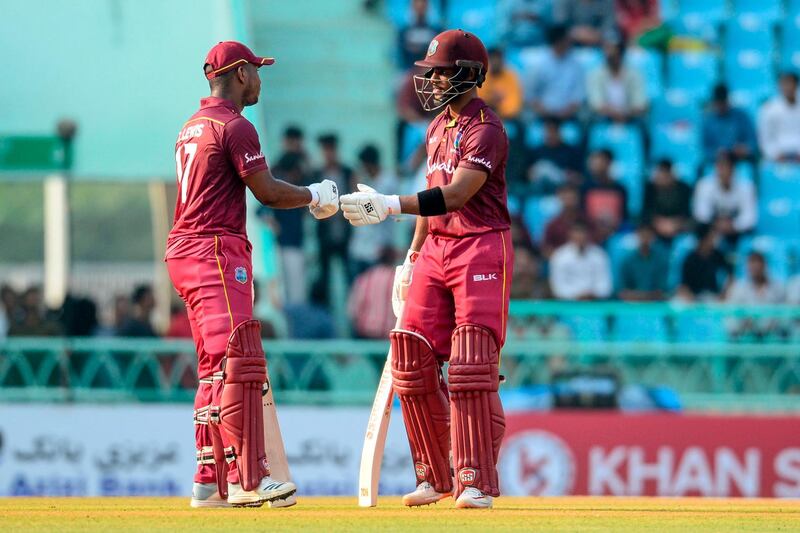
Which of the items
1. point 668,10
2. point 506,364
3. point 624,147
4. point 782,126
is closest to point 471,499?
point 506,364

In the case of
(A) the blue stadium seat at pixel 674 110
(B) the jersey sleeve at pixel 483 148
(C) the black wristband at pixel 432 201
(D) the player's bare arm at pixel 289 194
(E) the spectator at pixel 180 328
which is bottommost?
(E) the spectator at pixel 180 328

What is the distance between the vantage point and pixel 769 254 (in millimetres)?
15203

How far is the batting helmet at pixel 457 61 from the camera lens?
24.2 ft

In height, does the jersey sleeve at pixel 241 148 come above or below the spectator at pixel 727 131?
below

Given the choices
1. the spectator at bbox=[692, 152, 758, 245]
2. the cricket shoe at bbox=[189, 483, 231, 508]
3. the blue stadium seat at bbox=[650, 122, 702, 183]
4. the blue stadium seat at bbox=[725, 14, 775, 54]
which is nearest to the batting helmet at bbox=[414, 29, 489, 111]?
the cricket shoe at bbox=[189, 483, 231, 508]

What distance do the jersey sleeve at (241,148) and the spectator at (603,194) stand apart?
8.10 metres

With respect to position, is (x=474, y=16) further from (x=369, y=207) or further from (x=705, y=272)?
(x=369, y=207)

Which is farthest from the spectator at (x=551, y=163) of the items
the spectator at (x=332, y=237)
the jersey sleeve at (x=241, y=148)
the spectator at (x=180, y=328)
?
the jersey sleeve at (x=241, y=148)

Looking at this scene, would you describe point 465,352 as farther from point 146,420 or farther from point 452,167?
point 146,420

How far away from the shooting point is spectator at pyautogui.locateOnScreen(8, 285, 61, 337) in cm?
1351

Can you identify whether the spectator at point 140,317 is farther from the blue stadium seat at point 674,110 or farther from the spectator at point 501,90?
the blue stadium seat at point 674,110

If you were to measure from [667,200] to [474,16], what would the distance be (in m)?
4.00

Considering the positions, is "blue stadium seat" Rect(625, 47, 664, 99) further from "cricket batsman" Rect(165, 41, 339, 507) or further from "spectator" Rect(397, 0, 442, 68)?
"cricket batsman" Rect(165, 41, 339, 507)

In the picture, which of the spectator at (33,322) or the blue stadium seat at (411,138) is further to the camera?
the blue stadium seat at (411,138)
